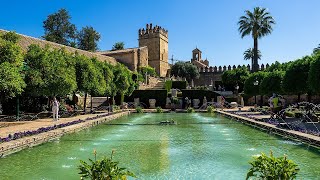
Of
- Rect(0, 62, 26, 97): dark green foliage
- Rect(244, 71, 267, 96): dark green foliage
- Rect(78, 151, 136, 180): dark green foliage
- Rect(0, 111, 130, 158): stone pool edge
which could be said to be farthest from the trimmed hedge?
Rect(78, 151, 136, 180): dark green foliage

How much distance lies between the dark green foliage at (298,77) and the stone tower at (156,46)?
46.8 m

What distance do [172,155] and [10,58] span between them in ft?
29.4

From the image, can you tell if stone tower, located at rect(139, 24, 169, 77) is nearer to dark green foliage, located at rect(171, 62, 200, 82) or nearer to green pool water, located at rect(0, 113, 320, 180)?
dark green foliage, located at rect(171, 62, 200, 82)

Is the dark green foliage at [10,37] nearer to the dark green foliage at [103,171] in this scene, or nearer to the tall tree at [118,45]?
the dark green foliage at [103,171]

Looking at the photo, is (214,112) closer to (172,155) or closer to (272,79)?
(272,79)

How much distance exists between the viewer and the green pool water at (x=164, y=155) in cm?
689

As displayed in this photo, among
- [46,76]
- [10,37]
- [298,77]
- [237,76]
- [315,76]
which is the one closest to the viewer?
[315,76]

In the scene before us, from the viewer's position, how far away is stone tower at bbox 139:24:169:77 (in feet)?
216

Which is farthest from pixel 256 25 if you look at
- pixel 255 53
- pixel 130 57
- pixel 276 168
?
pixel 276 168

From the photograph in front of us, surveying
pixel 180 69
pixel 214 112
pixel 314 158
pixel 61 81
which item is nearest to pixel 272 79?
pixel 214 112

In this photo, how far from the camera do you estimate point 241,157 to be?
27.9 ft

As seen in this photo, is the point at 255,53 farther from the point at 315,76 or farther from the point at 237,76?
the point at 315,76

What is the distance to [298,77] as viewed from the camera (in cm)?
1844

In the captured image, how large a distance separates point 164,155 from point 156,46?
193 feet
